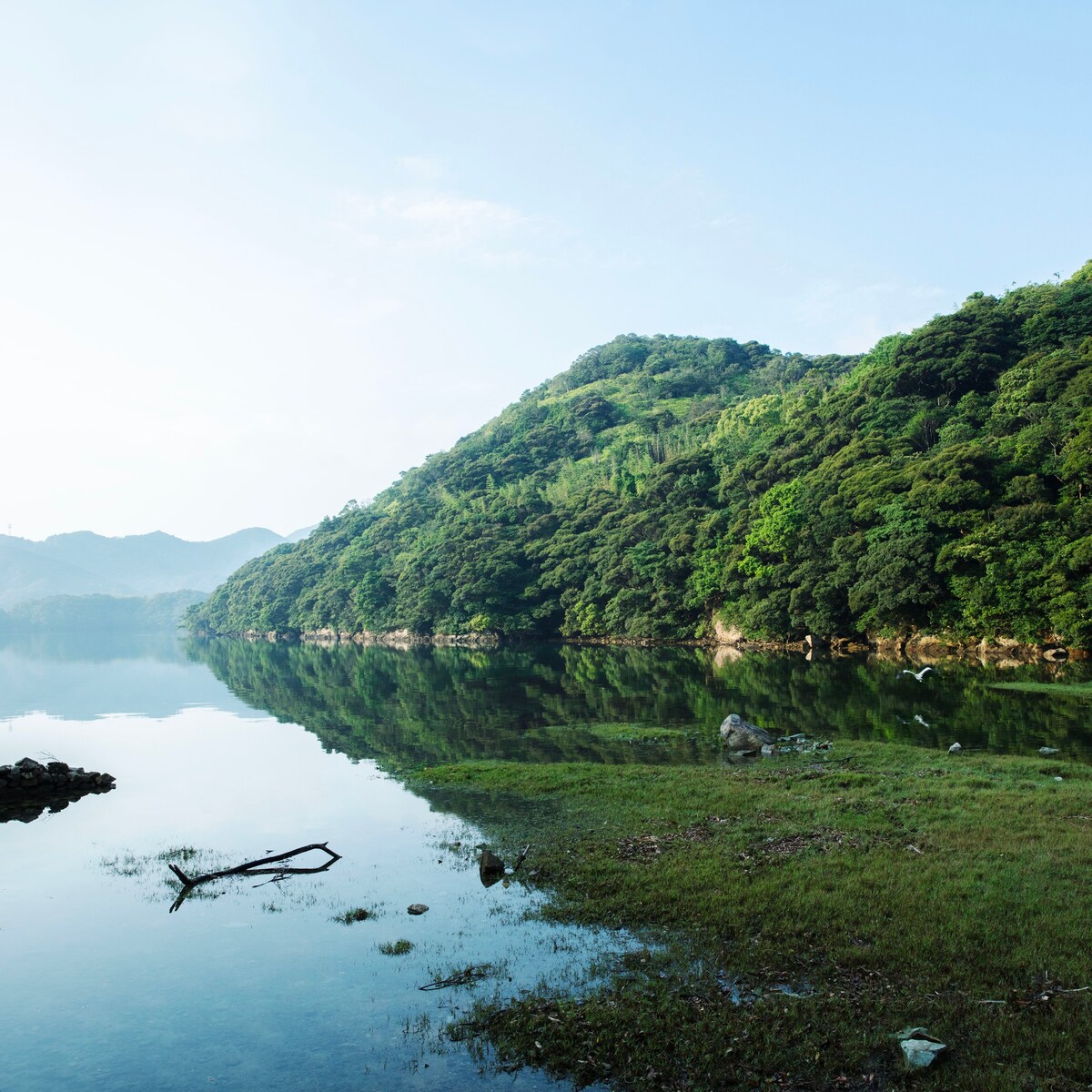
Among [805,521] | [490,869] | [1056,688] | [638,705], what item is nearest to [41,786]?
[490,869]

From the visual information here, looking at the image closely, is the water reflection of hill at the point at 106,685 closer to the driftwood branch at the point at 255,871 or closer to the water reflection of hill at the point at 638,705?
the water reflection of hill at the point at 638,705

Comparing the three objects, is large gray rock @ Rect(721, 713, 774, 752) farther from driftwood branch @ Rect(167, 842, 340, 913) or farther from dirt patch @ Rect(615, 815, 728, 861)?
driftwood branch @ Rect(167, 842, 340, 913)

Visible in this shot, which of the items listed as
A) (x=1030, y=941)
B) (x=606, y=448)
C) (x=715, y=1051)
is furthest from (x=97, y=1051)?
(x=606, y=448)

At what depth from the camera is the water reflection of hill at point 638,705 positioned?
25.9m

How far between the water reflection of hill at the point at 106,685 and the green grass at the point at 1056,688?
37.7m

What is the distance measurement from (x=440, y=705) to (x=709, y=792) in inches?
962

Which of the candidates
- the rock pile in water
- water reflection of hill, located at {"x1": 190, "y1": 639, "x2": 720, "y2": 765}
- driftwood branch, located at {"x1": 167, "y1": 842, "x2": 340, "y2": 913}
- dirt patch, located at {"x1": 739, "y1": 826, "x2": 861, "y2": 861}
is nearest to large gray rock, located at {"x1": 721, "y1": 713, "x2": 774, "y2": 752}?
water reflection of hill, located at {"x1": 190, "y1": 639, "x2": 720, "y2": 765}

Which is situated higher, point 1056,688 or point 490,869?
point 490,869

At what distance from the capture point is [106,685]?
60.8 m

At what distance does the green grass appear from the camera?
102 ft

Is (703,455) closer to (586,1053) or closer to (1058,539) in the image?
(1058,539)

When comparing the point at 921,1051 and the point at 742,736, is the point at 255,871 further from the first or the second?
the point at 742,736

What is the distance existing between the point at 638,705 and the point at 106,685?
4677cm

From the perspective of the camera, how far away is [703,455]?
96.8 metres
